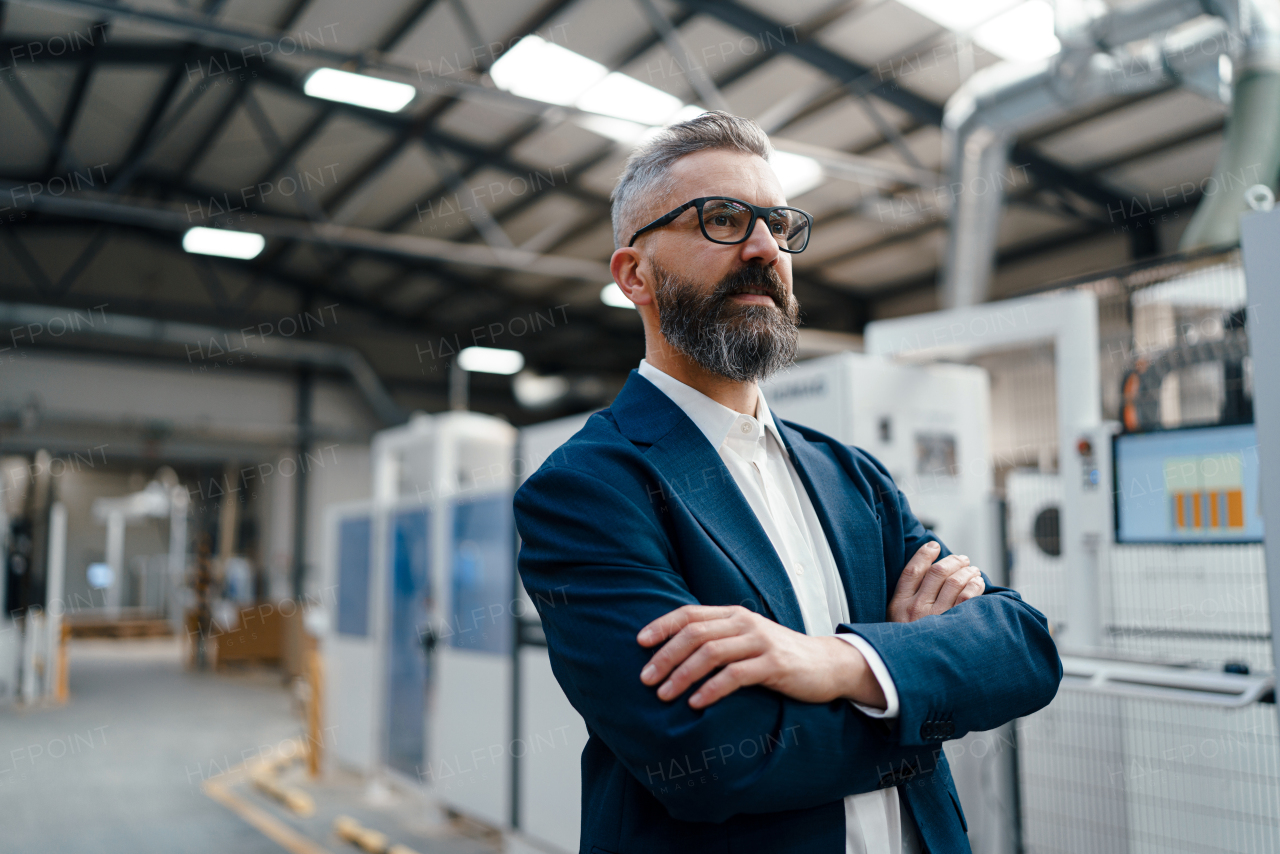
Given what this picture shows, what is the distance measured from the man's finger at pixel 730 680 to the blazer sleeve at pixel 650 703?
0.04 ft

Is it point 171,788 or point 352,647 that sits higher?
point 352,647

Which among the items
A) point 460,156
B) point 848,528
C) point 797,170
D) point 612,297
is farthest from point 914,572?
point 612,297

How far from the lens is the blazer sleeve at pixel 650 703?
3.06ft

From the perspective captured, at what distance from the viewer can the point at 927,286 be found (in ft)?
37.3

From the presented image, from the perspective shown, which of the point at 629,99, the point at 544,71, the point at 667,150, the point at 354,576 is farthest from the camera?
the point at 629,99

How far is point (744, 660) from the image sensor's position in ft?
3.15

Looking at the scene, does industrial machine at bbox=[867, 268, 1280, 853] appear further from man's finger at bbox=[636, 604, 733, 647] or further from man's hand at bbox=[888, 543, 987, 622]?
man's finger at bbox=[636, 604, 733, 647]

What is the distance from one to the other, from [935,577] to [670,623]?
473mm

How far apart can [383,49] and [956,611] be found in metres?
7.35

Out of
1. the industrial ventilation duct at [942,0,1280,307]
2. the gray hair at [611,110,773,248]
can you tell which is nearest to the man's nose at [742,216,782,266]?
the gray hair at [611,110,773,248]

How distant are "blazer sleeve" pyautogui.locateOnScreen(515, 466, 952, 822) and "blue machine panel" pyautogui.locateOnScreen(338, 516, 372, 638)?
5422 mm

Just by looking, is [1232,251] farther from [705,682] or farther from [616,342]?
[616,342]

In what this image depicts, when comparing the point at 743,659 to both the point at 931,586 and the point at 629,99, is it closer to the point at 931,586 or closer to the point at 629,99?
the point at 931,586

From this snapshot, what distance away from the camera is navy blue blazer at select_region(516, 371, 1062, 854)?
3.10 ft
